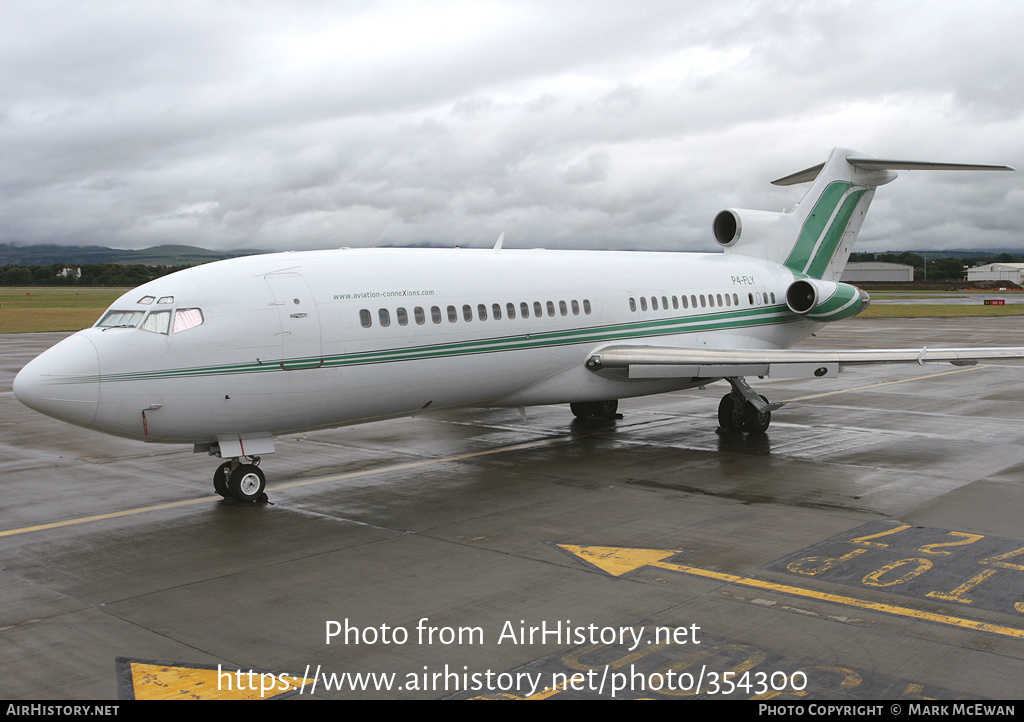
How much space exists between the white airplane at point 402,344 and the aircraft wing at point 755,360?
4 centimetres

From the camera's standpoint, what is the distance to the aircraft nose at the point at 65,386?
10992mm

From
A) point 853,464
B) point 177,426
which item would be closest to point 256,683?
point 177,426

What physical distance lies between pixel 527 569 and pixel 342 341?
15.9 ft

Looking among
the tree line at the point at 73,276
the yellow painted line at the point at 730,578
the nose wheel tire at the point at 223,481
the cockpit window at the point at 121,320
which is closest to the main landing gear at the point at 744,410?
the yellow painted line at the point at 730,578

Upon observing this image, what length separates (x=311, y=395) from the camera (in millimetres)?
12453

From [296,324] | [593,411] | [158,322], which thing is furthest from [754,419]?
[158,322]

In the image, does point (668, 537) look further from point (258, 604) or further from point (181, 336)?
point (181, 336)

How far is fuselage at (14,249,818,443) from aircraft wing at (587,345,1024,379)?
0.46m

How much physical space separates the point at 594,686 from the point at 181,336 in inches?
302

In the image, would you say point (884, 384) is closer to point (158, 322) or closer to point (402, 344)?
point (402, 344)

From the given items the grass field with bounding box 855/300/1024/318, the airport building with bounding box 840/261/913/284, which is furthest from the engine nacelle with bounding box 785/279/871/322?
the airport building with bounding box 840/261/913/284

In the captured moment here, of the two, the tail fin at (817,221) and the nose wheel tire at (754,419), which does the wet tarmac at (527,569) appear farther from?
the tail fin at (817,221)

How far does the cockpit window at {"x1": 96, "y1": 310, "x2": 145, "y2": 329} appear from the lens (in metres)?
11.7

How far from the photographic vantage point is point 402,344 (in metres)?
13.3
